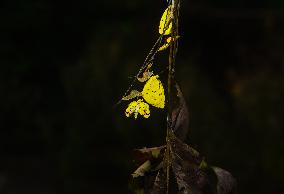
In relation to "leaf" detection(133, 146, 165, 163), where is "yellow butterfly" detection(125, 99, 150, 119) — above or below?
above

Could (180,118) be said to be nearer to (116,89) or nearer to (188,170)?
(188,170)

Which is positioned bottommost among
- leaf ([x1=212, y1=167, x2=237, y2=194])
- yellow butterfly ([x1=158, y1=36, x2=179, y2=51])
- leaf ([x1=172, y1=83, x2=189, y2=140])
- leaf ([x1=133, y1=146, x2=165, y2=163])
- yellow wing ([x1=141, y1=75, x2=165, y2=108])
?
leaf ([x1=212, y1=167, x2=237, y2=194])

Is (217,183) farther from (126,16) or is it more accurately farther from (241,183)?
(126,16)

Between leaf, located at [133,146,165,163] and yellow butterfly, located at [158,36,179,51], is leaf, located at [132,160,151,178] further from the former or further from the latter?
yellow butterfly, located at [158,36,179,51]

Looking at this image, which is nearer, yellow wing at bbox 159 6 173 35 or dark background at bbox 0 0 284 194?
yellow wing at bbox 159 6 173 35

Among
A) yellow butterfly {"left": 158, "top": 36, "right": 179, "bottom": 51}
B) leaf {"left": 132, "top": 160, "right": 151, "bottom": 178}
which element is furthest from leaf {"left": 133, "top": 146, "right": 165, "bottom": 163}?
yellow butterfly {"left": 158, "top": 36, "right": 179, "bottom": 51}

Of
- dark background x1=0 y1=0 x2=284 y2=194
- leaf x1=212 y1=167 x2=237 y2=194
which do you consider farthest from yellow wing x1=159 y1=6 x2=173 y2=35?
dark background x1=0 y1=0 x2=284 y2=194

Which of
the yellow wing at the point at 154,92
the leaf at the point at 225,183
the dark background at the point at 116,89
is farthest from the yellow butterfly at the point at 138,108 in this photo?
the dark background at the point at 116,89
